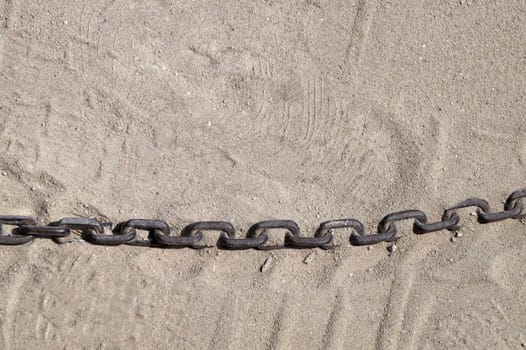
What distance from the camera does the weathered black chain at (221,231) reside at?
3.76m

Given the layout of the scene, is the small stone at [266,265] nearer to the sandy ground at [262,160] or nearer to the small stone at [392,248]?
the sandy ground at [262,160]

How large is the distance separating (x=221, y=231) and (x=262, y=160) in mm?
435

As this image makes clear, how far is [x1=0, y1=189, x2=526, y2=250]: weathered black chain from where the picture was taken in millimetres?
3760

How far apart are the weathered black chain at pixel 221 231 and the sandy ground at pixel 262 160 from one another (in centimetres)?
8

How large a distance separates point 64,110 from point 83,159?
27 centimetres

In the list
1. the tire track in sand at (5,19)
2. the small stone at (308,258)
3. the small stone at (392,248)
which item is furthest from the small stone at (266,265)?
the tire track in sand at (5,19)

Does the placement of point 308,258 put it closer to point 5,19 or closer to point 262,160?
point 262,160

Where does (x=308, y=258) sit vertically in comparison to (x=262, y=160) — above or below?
below

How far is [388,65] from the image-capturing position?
413 cm

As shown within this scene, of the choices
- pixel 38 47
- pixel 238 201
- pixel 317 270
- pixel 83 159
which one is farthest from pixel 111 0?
pixel 317 270

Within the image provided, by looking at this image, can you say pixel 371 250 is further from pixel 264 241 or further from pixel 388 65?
pixel 388 65

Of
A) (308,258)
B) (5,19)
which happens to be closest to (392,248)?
(308,258)

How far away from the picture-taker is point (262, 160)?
13.2 feet

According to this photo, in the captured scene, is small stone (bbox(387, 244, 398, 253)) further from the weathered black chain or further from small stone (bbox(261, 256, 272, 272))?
small stone (bbox(261, 256, 272, 272))
